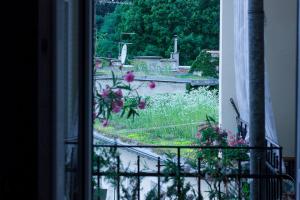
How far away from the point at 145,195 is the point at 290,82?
256 cm

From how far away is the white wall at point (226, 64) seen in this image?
4.77 metres

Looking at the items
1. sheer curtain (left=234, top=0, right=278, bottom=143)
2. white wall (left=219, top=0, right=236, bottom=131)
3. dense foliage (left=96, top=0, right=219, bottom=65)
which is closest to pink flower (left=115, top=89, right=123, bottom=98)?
sheer curtain (left=234, top=0, right=278, bottom=143)

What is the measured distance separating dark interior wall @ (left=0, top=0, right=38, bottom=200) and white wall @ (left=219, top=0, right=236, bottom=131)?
388 centimetres

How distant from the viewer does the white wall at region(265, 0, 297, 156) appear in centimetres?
463

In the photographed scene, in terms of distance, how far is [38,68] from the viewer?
3.28 feet

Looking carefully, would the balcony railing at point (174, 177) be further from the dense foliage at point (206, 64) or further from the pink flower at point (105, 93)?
the dense foliage at point (206, 64)

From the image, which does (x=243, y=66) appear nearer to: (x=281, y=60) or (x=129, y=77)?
(x=281, y=60)

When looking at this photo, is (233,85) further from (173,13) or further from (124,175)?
(124,175)

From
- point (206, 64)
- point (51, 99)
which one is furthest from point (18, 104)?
point (206, 64)

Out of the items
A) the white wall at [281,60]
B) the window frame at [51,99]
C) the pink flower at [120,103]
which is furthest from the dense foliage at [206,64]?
the window frame at [51,99]

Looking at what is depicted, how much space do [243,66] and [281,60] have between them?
Result: 36.7 inches

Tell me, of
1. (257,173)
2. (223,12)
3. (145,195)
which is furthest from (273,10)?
(145,195)

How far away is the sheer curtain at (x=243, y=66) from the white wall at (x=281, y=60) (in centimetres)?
36

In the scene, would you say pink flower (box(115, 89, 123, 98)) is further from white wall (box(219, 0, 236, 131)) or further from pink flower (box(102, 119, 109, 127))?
white wall (box(219, 0, 236, 131))
